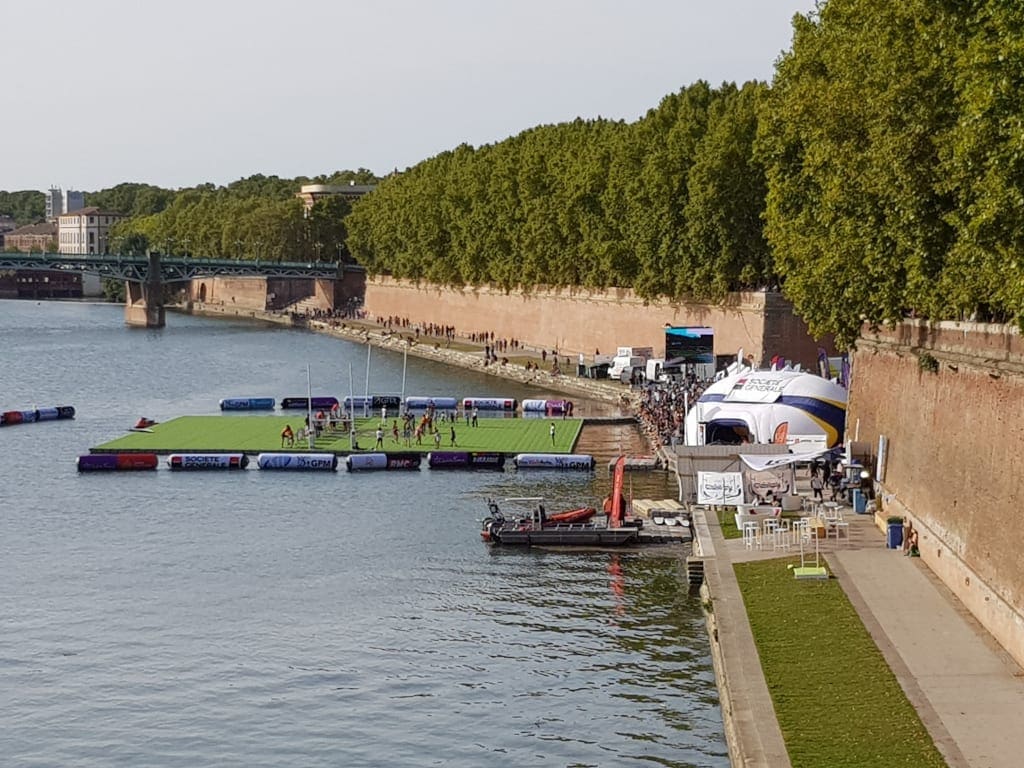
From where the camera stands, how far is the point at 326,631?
1674 inches

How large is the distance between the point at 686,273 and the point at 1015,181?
66.6 metres

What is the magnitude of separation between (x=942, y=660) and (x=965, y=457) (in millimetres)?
7767

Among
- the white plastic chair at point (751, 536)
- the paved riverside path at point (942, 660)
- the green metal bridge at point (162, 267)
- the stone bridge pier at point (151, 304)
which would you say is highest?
the green metal bridge at point (162, 267)

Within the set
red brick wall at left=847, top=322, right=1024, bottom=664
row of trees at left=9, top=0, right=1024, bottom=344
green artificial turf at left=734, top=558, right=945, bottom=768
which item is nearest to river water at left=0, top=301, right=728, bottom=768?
green artificial turf at left=734, top=558, right=945, bottom=768

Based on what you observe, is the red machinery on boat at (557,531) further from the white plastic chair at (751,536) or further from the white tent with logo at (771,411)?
the white tent with logo at (771,411)

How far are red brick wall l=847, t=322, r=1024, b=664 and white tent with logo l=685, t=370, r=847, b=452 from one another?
886 centimetres

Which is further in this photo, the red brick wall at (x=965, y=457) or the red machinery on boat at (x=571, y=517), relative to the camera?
the red machinery on boat at (x=571, y=517)

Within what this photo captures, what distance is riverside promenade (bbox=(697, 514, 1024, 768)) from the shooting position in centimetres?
2894

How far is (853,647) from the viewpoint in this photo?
34719 mm

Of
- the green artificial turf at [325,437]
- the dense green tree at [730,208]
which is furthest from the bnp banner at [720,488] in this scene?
the dense green tree at [730,208]

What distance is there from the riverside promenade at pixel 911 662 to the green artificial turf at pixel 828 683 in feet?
0.80

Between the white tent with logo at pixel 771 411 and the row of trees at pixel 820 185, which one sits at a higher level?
the row of trees at pixel 820 185

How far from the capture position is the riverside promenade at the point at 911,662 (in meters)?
28.9

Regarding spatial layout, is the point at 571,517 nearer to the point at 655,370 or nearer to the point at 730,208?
the point at 655,370
